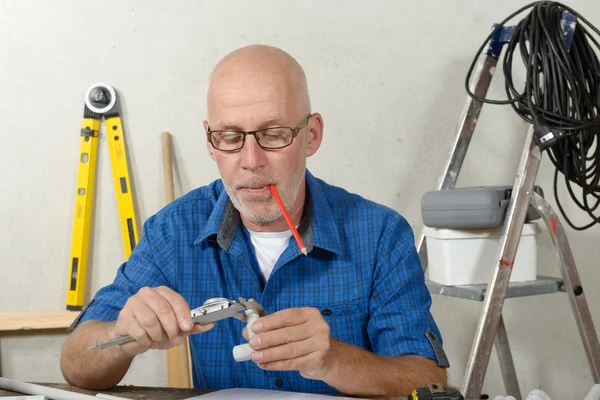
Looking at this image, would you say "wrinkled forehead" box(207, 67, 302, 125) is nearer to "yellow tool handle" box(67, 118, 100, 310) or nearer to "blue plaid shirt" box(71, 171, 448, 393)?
"blue plaid shirt" box(71, 171, 448, 393)

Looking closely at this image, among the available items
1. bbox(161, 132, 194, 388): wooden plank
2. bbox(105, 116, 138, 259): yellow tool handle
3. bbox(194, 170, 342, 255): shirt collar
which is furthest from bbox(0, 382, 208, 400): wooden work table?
bbox(105, 116, 138, 259): yellow tool handle

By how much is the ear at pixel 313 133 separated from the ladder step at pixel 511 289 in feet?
2.49

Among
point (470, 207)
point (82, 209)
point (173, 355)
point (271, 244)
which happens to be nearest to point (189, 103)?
point (82, 209)

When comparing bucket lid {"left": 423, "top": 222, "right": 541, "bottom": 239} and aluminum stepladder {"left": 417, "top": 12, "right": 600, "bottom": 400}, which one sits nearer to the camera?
aluminum stepladder {"left": 417, "top": 12, "right": 600, "bottom": 400}

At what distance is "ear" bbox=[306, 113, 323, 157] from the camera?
62.0 inches

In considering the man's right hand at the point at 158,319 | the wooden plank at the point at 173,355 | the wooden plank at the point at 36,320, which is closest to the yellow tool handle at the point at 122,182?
the wooden plank at the point at 173,355

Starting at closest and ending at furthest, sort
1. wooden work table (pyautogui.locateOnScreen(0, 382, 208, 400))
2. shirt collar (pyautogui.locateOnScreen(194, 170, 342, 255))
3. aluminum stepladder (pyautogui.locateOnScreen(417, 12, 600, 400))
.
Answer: wooden work table (pyautogui.locateOnScreen(0, 382, 208, 400)) < shirt collar (pyautogui.locateOnScreen(194, 170, 342, 255)) < aluminum stepladder (pyautogui.locateOnScreen(417, 12, 600, 400))

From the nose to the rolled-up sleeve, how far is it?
1.03 feet

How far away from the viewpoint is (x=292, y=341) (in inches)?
43.8

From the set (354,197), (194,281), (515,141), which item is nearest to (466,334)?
(515,141)

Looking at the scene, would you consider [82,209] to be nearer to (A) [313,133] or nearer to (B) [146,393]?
(A) [313,133]

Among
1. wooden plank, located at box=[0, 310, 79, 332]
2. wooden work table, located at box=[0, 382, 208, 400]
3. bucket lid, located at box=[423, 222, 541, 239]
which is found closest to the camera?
wooden work table, located at box=[0, 382, 208, 400]

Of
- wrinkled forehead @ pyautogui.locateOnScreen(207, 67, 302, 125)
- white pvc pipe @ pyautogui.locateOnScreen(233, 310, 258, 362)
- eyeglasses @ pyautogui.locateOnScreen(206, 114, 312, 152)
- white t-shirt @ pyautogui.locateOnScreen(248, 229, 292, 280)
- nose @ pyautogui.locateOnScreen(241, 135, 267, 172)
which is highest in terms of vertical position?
wrinkled forehead @ pyautogui.locateOnScreen(207, 67, 302, 125)

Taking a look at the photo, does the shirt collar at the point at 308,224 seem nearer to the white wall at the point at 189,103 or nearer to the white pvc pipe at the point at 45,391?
the white pvc pipe at the point at 45,391
